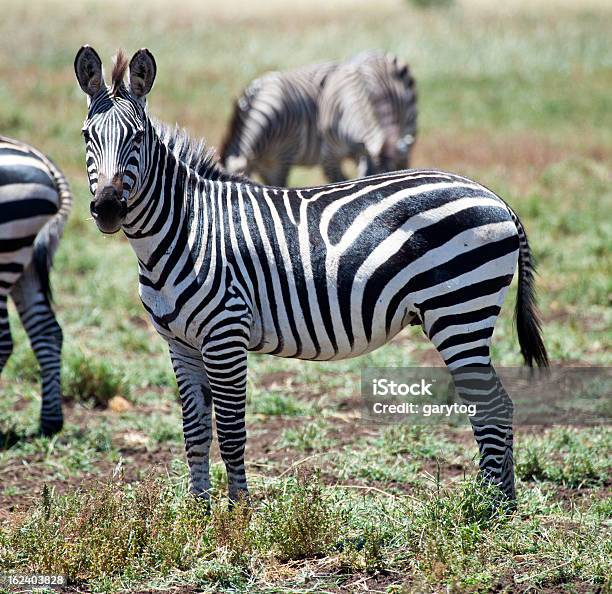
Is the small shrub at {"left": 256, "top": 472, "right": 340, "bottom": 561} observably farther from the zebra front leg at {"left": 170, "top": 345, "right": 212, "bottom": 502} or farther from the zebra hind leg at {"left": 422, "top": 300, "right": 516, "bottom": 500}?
the zebra hind leg at {"left": 422, "top": 300, "right": 516, "bottom": 500}

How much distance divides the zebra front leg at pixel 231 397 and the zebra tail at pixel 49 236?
2.88m

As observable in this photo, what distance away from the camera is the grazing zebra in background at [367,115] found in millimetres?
13000

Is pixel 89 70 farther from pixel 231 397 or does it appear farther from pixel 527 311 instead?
pixel 527 311

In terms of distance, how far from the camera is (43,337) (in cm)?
741

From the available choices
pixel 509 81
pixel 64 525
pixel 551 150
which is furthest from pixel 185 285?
pixel 509 81

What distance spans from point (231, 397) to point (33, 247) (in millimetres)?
2949

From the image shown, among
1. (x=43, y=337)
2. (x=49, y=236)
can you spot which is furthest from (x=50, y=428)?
(x=49, y=236)

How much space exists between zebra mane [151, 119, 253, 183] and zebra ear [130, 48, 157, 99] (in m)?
0.34

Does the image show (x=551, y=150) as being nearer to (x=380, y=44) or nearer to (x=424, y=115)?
(x=424, y=115)

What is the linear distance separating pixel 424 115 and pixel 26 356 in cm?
1509

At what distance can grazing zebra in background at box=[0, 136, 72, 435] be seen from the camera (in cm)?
691

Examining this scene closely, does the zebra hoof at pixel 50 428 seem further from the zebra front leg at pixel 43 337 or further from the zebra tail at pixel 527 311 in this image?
the zebra tail at pixel 527 311

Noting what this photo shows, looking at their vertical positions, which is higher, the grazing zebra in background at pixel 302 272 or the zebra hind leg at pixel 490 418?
the grazing zebra in background at pixel 302 272

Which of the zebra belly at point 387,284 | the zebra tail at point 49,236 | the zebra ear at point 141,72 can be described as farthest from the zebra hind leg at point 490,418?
the zebra tail at point 49,236
